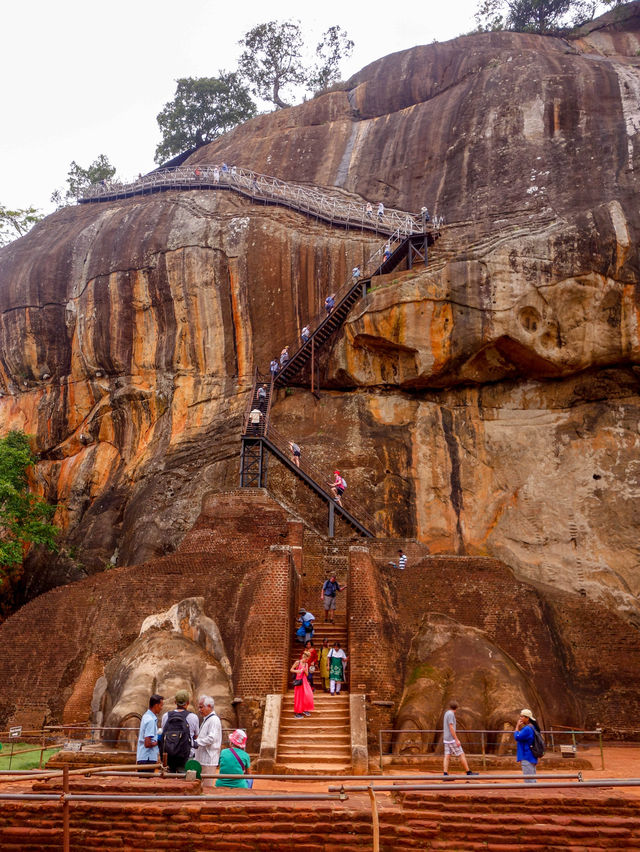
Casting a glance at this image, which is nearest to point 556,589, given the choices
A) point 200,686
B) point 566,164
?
point 200,686

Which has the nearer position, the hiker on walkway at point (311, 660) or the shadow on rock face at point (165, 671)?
the shadow on rock face at point (165, 671)

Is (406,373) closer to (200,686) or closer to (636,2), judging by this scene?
(200,686)

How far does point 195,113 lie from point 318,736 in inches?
1649

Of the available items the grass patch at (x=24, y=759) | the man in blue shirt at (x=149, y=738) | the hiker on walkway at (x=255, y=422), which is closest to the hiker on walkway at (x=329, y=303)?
the hiker on walkway at (x=255, y=422)

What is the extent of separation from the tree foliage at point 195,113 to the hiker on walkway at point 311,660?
38.0 metres

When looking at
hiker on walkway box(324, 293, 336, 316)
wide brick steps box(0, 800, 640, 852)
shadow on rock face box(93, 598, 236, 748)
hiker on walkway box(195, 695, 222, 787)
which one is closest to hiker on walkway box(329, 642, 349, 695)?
shadow on rock face box(93, 598, 236, 748)

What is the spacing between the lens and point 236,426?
92.8 ft

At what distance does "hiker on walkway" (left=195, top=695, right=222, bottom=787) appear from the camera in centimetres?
966

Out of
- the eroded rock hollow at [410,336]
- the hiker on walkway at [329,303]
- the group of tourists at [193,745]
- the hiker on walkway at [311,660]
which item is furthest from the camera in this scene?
the hiker on walkway at [329,303]

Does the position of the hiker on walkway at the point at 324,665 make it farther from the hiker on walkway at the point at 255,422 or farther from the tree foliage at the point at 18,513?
the tree foliage at the point at 18,513

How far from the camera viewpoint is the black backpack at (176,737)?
9375 mm

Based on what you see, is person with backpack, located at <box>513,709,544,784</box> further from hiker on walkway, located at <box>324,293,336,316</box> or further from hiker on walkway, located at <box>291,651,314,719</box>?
hiker on walkway, located at <box>324,293,336,316</box>

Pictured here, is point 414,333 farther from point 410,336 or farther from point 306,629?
point 306,629

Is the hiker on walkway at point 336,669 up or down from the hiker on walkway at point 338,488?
down
